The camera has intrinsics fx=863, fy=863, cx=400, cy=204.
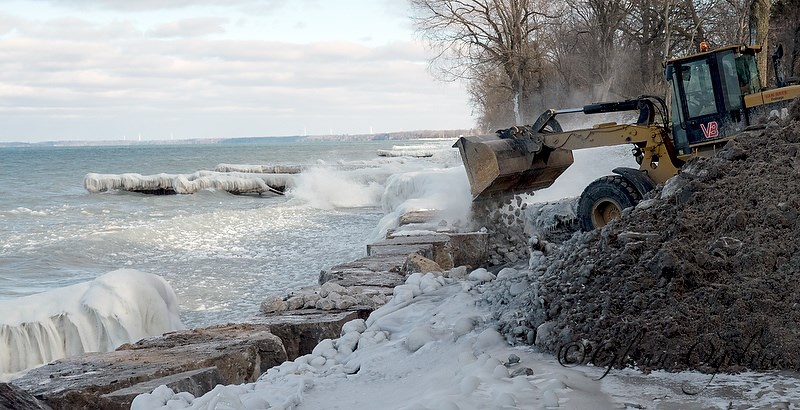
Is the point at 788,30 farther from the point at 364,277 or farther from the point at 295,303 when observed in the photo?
the point at 295,303

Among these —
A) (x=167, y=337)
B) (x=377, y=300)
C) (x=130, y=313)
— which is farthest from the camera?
(x=130, y=313)

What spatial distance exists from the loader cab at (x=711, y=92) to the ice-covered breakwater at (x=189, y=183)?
30466 millimetres

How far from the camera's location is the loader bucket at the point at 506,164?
11.1 meters

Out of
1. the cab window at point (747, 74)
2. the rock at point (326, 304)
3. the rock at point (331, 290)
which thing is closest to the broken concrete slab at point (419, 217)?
the cab window at point (747, 74)

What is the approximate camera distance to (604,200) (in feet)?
33.9

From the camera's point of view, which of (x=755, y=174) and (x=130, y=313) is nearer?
(x=755, y=174)

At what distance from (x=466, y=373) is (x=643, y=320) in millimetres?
856

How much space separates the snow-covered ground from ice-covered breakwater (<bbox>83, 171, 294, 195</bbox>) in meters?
34.8

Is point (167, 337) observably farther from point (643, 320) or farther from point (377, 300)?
point (643, 320)

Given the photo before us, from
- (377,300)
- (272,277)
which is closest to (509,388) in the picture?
(377,300)

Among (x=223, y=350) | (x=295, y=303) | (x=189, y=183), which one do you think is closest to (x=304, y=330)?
(x=295, y=303)

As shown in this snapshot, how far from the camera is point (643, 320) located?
3992 mm

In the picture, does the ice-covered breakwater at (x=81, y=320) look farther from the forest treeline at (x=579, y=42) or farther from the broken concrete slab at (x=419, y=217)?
the forest treeline at (x=579, y=42)

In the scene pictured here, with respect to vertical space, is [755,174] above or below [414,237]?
above
